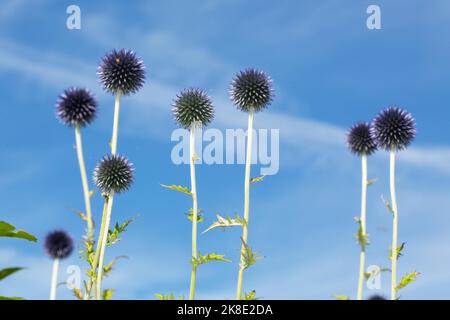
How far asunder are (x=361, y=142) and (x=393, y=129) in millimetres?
578

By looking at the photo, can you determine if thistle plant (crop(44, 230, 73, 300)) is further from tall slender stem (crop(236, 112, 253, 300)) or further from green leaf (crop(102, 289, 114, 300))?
tall slender stem (crop(236, 112, 253, 300))

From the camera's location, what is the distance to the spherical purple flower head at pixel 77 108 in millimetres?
7570

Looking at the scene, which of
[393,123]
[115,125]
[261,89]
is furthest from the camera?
[261,89]

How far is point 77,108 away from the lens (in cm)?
762

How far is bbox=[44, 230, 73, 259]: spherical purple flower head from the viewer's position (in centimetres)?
735

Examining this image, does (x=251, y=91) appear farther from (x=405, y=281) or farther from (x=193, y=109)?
(x=405, y=281)

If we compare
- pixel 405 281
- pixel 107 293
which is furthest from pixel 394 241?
pixel 107 293

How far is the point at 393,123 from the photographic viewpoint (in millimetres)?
→ 8453
